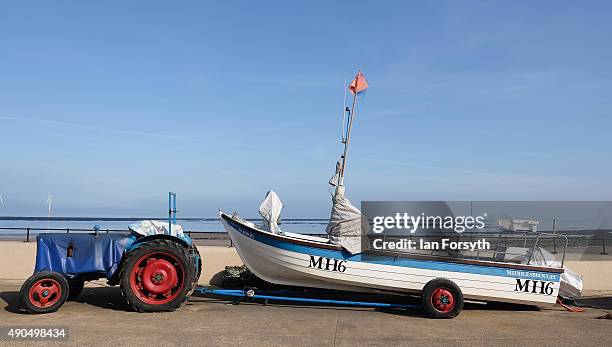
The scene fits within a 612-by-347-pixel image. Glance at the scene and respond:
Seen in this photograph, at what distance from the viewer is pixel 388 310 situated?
863cm

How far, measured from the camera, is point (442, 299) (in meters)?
8.09

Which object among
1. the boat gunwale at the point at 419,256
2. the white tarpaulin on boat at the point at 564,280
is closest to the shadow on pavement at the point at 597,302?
the white tarpaulin on boat at the point at 564,280

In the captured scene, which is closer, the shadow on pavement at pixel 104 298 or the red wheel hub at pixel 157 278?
the red wheel hub at pixel 157 278

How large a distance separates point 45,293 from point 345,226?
16.3ft

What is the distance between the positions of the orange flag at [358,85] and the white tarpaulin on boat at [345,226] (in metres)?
2.36

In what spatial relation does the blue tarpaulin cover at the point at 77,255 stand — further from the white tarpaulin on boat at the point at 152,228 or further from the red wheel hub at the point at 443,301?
the red wheel hub at the point at 443,301

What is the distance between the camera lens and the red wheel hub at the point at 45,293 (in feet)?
24.7

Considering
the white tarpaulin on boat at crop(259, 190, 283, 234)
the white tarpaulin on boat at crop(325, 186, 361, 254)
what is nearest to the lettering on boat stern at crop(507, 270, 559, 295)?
the white tarpaulin on boat at crop(325, 186, 361, 254)

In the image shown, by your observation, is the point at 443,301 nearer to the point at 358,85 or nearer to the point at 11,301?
the point at 358,85

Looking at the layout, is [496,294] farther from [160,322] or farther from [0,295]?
[0,295]

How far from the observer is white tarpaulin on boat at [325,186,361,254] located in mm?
8602

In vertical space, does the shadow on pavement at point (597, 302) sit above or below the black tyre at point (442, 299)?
below

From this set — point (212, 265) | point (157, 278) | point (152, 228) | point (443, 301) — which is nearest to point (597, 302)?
point (443, 301)

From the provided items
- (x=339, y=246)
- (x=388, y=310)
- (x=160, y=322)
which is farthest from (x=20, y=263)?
(x=388, y=310)
